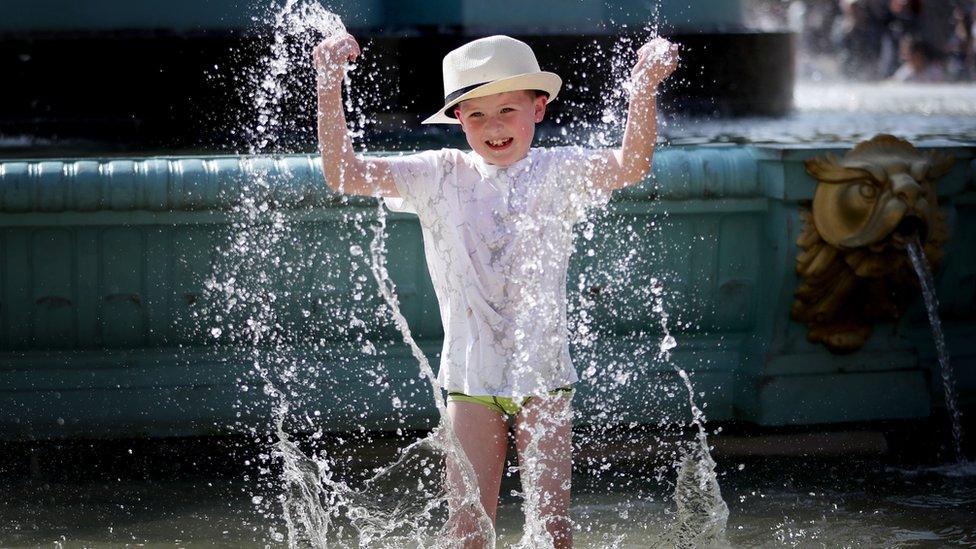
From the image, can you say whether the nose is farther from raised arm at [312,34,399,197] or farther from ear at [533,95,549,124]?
raised arm at [312,34,399,197]

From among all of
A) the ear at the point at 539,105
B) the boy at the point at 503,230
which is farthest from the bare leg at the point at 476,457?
the ear at the point at 539,105

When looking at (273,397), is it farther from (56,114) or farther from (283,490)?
(56,114)

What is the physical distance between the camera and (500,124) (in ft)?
8.64

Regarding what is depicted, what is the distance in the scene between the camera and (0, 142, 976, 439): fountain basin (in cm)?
395

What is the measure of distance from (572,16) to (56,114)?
80.3 inches

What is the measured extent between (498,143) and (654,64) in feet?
1.03

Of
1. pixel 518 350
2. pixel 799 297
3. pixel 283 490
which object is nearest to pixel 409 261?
pixel 283 490

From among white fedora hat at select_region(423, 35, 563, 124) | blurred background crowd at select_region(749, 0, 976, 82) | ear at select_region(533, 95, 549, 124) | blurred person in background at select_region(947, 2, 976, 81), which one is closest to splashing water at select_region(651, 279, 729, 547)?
ear at select_region(533, 95, 549, 124)

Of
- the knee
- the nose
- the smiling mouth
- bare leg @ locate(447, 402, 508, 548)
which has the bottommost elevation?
the knee

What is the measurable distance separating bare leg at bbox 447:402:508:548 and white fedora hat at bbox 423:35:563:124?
56 centimetres

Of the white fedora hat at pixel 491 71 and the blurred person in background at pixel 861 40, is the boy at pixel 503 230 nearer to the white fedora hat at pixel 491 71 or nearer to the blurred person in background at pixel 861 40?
the white fedora hat at pixel 491 71

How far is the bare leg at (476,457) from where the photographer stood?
265cm

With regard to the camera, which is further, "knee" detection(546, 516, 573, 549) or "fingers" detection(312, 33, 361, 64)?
"knee" detection(546, 516, 573, 549)

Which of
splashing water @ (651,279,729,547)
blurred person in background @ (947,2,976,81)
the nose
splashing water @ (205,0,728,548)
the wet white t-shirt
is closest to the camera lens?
the wet white t-shirt
